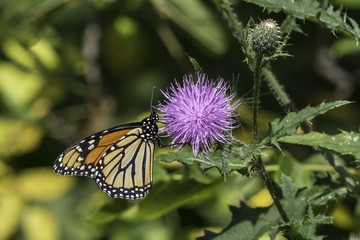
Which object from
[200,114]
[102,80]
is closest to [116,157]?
[200,114]

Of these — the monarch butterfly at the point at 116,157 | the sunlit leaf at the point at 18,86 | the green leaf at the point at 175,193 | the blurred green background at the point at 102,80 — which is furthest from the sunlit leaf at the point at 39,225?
the green leaf at the point at 175,193

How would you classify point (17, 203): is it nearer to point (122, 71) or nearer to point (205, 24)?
point (122, 71)

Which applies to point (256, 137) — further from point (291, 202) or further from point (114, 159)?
point (114, 159)

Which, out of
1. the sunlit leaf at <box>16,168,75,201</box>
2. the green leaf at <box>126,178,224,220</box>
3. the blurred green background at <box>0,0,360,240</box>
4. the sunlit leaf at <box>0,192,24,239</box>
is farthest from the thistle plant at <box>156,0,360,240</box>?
the sunlit leaf at <box>0,192,24,239</box>

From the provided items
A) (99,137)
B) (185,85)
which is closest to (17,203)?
(99,137)

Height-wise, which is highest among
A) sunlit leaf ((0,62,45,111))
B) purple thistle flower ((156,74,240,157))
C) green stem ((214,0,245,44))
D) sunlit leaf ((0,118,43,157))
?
sunlit leaf ((0,62,45,111))

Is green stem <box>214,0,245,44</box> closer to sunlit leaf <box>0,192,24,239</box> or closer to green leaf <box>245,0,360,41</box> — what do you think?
green leaf <box>245,0,360,41</box>
